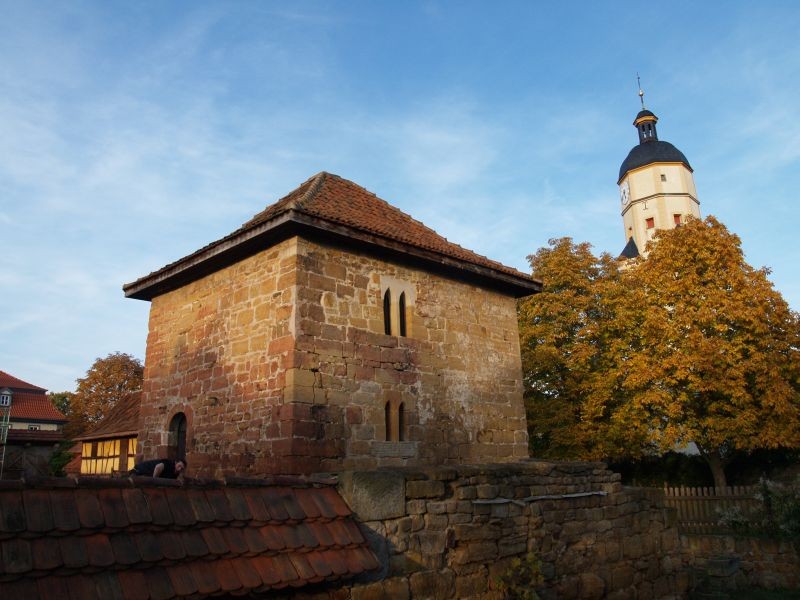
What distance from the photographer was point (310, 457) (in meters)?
7.47

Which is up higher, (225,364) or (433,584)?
(225,364)

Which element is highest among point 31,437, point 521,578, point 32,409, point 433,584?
point 32,409

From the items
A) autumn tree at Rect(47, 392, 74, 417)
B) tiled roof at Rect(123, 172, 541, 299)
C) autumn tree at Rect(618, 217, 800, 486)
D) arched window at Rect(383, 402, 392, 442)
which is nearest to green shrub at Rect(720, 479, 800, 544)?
autumn tree at Rect(618, 217, 800, 486)

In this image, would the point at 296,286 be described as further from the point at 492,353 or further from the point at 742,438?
the point at 742,438

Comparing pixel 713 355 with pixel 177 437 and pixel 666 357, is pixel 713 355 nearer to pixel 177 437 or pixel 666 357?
pixel 666 357

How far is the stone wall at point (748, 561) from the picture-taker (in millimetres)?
11664

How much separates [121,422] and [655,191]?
35567 millimetres

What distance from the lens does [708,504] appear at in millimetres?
14906

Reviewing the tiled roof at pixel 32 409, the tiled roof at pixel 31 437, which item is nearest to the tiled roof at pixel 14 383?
the tiled roof at pixel 32 409

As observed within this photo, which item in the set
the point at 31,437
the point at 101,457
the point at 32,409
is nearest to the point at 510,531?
the point at 101,457

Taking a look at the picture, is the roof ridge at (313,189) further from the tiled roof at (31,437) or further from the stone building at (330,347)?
the tiled roof at (31,437)

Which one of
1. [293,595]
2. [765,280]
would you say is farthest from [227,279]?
[765,280]

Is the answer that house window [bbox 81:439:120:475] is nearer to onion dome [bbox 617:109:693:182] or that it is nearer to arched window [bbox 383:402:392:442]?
arched window [bbox 383:402:392:442]

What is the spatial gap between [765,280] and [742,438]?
487 cm
